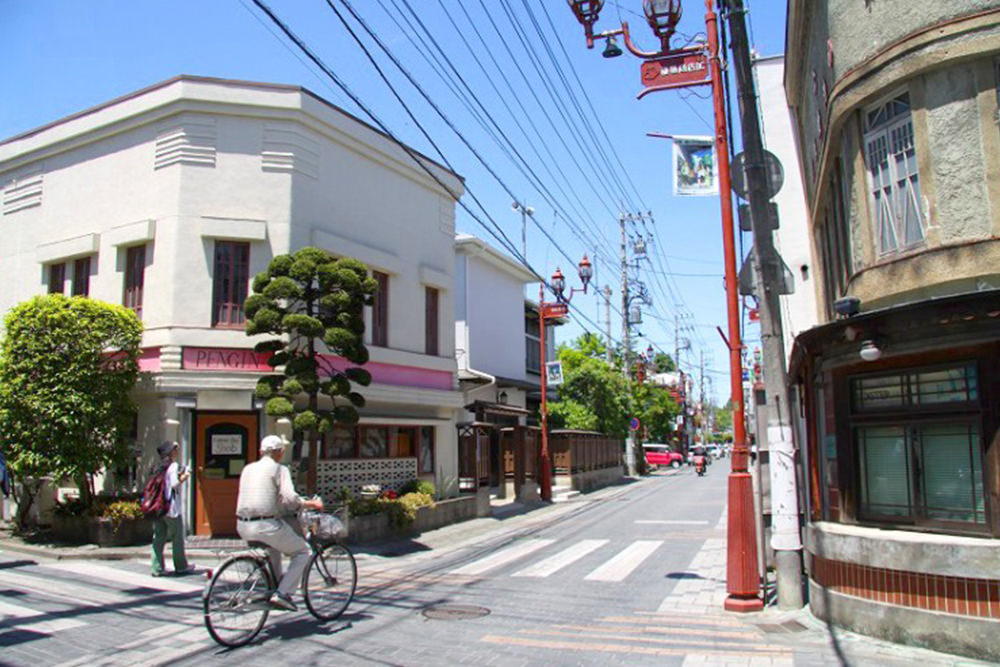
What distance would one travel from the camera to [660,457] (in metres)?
58.3

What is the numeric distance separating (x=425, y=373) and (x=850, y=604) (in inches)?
495

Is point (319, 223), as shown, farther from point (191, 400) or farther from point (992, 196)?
point (992, 196)

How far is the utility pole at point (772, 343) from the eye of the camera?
8.87m

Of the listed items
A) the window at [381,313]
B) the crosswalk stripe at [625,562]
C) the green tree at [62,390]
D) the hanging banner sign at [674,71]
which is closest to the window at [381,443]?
the window at [381,313]

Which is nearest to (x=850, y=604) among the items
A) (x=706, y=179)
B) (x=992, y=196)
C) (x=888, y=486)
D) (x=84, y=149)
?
(x=888, y=486)

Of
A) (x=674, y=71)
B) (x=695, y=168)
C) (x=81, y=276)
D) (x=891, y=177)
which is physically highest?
(x=674, y=71)

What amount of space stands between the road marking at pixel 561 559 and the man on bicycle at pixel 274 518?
4.68 meters

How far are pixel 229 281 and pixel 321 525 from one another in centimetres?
803

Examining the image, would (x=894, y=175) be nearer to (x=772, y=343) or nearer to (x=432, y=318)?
(x=772, y=343)

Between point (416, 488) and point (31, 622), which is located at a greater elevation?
point (416, 488)

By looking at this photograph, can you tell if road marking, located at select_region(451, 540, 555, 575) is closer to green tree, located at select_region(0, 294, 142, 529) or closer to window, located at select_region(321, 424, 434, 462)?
window, located at select_region(321, 424, 434, 462)

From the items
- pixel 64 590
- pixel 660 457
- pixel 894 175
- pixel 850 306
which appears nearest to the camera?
pixel 850 306

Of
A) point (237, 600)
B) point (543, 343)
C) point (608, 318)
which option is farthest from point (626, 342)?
point (237, 600)

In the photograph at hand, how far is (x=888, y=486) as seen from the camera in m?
8.01
